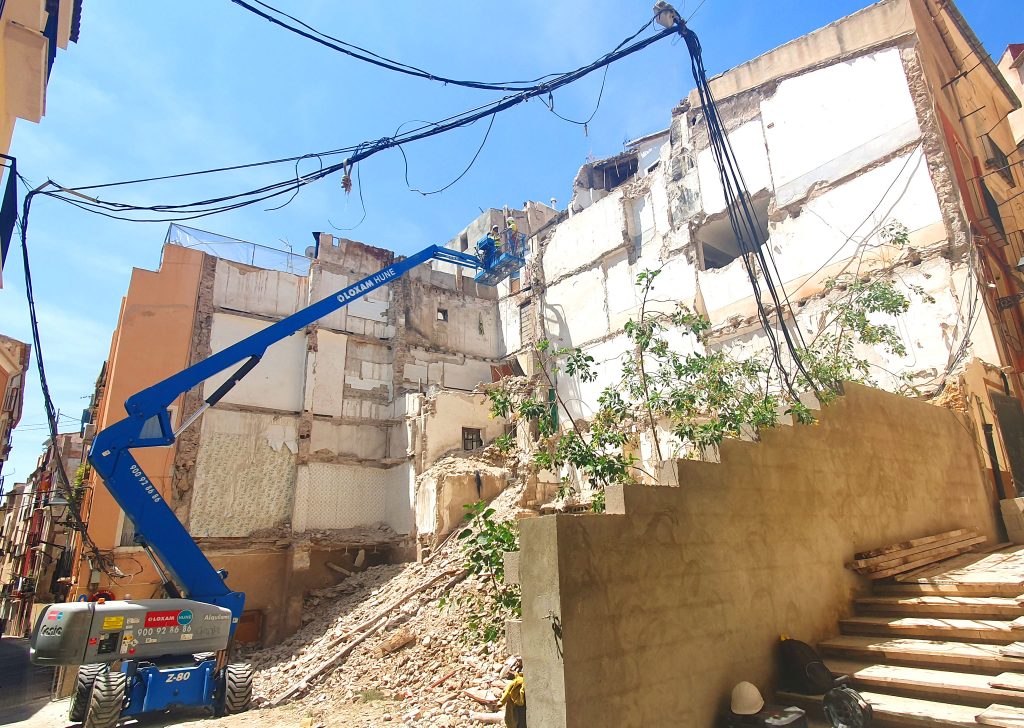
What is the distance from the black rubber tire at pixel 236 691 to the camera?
9.12 metres

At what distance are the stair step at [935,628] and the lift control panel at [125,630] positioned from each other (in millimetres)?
8736

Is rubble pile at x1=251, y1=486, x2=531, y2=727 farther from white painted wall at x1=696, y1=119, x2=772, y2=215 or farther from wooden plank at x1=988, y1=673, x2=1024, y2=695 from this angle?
white painted wall at x1=696, y1=119, x2=772, y2=215

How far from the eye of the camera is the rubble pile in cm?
800

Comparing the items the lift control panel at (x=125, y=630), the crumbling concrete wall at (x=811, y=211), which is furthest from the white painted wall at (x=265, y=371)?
the lift control panel at (x=125, y=630)

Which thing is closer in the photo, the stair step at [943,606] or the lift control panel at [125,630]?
the stair step at [943,606]

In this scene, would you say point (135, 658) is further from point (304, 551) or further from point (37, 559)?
point (37, 559)

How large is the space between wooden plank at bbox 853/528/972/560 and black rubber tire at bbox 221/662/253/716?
28.5 ft

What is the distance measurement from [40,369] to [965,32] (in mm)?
22403

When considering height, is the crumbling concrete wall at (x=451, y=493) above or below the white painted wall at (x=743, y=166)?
below

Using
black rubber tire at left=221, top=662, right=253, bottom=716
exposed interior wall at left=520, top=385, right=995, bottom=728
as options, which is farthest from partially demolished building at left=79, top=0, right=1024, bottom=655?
black rubber tire at left=221, top=662, right=253, bottom=716

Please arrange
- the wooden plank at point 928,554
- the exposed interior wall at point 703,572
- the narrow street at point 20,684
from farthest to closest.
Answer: the narrow street at point 20,684
the wooden plank at point 928,554
the exposed interior wall at point 703,572

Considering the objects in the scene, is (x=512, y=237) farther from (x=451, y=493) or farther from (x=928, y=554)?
(x=928, y=554)

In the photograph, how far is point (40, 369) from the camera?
997 cm

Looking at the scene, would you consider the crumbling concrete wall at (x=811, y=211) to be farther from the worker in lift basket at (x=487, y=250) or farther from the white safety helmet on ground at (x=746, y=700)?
the white safety helmet on ground at (x=746, y=700)
